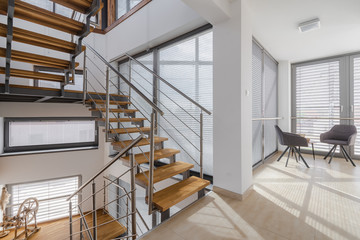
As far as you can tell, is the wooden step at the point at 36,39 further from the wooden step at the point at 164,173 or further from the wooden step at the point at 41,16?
the wooden step at the point at 164,173

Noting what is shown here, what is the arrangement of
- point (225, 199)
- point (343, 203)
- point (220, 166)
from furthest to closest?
point (220, 166) < point (225, 199) < point (343, 203)

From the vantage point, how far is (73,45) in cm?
226

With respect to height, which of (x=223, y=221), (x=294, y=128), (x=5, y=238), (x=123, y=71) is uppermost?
(x=123, y=71)

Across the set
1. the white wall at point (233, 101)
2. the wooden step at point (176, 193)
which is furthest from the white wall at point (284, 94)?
the wooden step at point (176, 193)

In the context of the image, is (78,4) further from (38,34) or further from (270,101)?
(270,101)

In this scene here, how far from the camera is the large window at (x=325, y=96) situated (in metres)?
3.68

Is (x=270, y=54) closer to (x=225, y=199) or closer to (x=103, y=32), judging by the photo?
(x=225, y=199)

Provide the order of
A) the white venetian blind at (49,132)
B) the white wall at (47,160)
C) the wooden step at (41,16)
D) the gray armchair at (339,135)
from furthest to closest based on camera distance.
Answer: the white venetian blind at (49,132) → the white wall at (47,160) → the gray armchair at (339,135) → the wooden step at (41,16)

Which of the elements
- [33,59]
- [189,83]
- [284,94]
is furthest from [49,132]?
[284,94]

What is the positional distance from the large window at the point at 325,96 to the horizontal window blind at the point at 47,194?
5906 millimetres

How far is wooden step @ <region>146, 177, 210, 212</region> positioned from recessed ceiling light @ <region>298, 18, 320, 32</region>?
2709mm

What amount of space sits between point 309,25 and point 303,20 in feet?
0.49

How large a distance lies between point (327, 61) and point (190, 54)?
3.39 m

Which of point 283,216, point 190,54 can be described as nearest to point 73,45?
point 190,54
